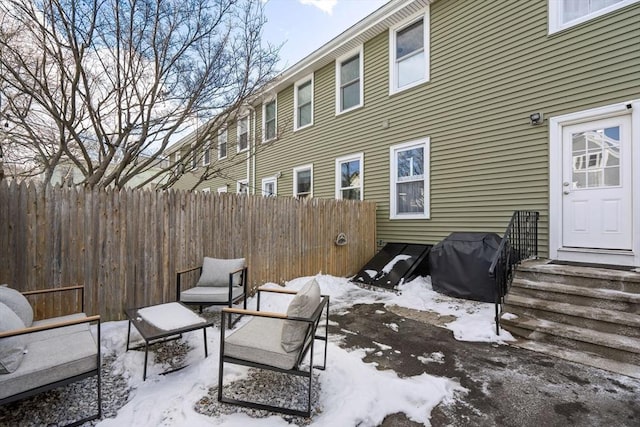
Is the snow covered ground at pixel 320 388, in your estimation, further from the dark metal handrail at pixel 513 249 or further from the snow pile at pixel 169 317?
the dark metal handrail at pixel 513 249

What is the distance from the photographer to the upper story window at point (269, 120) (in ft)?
35.5

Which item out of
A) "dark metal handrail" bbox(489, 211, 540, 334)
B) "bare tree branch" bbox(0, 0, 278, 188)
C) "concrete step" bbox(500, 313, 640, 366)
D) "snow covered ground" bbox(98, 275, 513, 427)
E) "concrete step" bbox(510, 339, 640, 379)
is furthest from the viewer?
"bare tree branch" bbox(0, 0, 278, 188)

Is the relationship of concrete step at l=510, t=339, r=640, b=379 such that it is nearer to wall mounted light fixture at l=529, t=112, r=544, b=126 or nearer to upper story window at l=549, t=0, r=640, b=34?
wall mounted light fixture at l=529, t=112, r=544, b=126

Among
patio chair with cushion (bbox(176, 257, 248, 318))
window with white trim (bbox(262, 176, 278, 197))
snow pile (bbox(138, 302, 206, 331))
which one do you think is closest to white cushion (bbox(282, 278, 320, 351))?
snow pile (bbox(138, 302, 206, 331))

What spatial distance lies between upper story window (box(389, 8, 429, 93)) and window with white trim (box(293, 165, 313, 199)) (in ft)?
11.2

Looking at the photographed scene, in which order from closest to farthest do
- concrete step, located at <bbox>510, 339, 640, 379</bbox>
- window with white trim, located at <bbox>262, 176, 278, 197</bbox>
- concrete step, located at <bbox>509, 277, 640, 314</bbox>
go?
concrete step, located at <bbox>510, 339, 640, 379</bbox>
concrete step, located at <bbox>509, 277, 640, 314</bbox>
window with white trim, located at <bbox>262, 176, 278, 197</bbox>

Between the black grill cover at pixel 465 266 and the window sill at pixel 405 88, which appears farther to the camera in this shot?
the window sill at pixel 405 88

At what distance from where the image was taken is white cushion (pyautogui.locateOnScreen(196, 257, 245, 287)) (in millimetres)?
4480

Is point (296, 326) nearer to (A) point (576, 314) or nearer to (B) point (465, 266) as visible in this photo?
(A) point (576, 314)

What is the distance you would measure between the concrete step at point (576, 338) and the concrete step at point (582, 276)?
74cm

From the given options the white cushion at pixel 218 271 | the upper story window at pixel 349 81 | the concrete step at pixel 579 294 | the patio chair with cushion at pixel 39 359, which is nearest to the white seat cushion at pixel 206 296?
the white cushion at pixel 218 271

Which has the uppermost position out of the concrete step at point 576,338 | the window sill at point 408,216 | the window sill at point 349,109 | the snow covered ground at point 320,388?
the window sill at point 349,109

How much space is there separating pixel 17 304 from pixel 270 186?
342 inches

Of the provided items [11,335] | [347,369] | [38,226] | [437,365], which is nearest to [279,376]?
[347,369]
